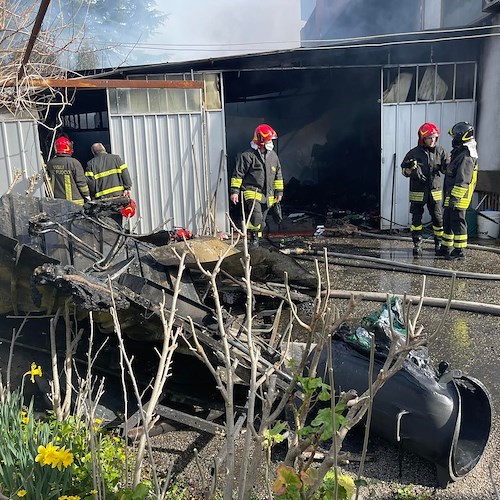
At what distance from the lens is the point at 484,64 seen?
31.6ft

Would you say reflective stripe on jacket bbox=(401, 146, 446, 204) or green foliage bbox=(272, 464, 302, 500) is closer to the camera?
green foliage bbox=(272, 464, 302, 500)

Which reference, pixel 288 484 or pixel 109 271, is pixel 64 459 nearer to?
pixel 288 484

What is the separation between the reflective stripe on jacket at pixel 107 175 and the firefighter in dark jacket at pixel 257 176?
173 centimetres

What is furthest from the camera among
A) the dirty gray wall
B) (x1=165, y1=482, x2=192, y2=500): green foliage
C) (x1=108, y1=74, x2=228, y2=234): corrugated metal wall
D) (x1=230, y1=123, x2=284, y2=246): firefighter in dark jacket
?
the dirty gray wall

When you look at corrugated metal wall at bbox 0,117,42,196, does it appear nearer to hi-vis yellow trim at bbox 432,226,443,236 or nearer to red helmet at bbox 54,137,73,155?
red helmet at bbox 54,137,73,155

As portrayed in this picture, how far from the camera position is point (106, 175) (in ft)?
25.3

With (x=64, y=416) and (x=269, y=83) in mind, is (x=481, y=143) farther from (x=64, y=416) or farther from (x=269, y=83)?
(x=64, y=416)

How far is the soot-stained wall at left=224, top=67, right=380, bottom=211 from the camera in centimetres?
1198

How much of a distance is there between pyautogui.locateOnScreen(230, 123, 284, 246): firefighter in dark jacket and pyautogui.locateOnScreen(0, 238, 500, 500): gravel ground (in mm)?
1140

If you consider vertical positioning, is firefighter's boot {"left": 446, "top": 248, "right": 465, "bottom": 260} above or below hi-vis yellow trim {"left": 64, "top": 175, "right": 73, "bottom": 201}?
below

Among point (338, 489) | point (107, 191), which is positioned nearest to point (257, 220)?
point (107, 191)

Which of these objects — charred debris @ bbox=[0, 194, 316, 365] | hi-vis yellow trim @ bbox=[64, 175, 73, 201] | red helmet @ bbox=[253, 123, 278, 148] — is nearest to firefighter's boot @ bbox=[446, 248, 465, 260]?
red helmet @ bbox=[253, 123, 278, 148]

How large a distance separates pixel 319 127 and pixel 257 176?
7233 mm

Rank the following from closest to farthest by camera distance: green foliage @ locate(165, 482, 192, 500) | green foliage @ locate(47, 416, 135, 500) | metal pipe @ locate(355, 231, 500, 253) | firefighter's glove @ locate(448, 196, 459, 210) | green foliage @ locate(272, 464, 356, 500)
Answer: green foliage @ locate(272, 464, 356, 500) → green foliage @ locate(47, 416, 135, 500) → green foliage @ locate(165, 482, 192, 500) → firefighter's glove @ locate(448, 196, 459, 210) → metal pipe @ locate(355, 231, 500, 253)
